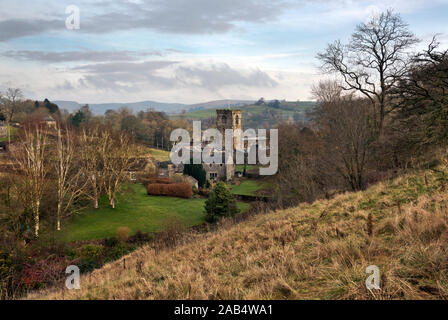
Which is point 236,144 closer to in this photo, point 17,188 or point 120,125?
point 120,125

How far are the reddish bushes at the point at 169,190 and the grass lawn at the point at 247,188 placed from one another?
7977 mm

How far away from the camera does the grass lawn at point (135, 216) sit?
88.2 ft

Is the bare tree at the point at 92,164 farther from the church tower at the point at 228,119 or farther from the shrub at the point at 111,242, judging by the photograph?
the church tower at the point at 228,119

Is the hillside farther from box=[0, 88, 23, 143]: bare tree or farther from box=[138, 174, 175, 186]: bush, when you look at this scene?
box=[0, 88, 23, 143]: bare tree

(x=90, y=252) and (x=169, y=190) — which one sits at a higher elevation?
(x=169, y=190)

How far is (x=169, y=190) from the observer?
41969 mm

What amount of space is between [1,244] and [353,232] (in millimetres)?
18859

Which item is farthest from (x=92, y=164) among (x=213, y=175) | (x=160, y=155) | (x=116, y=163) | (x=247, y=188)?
(x=160, y=155)

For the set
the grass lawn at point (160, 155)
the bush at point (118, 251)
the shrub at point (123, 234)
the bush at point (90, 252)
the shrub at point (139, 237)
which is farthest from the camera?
the grass lawn at point (160, 155)

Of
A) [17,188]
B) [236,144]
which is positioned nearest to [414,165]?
[17,188]

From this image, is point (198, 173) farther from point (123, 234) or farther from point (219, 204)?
point (123, 234)

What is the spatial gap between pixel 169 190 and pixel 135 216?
10.4m

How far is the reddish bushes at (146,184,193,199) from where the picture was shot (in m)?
41.7

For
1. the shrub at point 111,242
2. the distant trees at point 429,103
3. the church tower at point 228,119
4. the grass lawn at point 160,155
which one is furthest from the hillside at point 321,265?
the church tower at point 228,119
